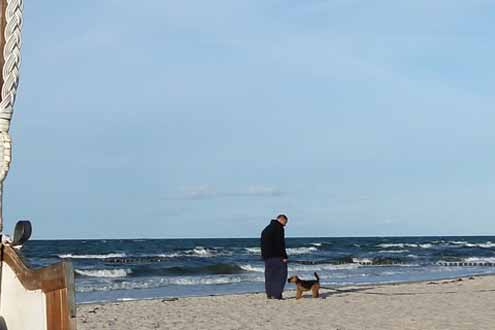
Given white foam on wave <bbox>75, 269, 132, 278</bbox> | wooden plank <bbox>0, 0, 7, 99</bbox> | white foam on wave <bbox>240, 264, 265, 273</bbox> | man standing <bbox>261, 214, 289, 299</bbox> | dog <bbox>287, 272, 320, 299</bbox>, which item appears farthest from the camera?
white foam on wave <bbox>240, 264, 265, 273</bbox>

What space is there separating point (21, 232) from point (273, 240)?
10.3 metres

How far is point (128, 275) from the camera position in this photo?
28.2 m

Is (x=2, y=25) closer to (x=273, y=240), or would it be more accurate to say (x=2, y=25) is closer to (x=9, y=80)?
(x=9, y=80)

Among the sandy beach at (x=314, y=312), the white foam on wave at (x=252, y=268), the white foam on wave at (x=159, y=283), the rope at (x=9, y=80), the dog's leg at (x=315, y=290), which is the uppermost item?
the rope at (x=9, y=80)

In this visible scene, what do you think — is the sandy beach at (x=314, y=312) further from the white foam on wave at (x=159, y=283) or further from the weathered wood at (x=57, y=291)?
the weathered wood at (x=57, y=291)

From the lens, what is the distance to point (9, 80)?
11.1 ft

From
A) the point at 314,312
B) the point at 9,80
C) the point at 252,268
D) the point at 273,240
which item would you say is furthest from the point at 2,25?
the point at 252,268

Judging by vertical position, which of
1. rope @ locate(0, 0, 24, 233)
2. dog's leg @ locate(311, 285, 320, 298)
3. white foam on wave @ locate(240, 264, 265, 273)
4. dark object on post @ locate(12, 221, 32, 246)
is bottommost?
dog's leg @ locate(311, 285, 320, 298)

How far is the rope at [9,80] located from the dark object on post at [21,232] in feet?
0.27

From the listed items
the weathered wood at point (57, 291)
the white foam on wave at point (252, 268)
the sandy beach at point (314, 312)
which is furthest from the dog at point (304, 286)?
the white foam on wave at point (252, 268)

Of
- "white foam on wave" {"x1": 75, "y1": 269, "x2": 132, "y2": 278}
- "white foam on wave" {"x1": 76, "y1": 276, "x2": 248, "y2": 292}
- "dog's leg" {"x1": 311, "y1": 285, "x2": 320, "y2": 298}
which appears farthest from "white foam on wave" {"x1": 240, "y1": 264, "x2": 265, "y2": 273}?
"dog's leg" {"x1": 311, "y1": 285, "x2": 320, "y2": 298}

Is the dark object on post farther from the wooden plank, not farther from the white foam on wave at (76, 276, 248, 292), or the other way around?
the white foam on wave at (76, 276, 248, 292)

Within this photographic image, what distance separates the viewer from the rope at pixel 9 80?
3320 mm

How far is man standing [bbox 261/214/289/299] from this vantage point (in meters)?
13.4
